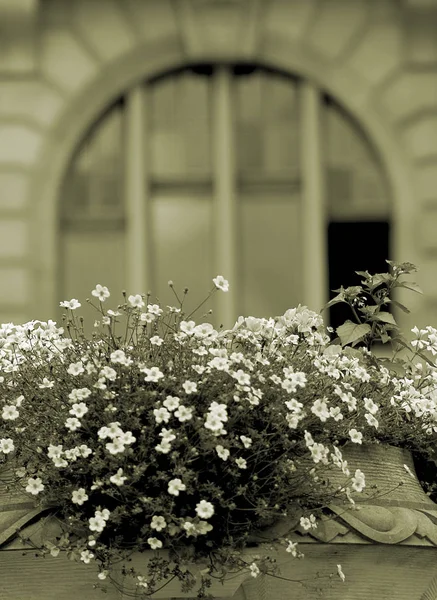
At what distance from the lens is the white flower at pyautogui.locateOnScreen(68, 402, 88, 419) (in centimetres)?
258

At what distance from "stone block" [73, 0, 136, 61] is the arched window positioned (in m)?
0.39

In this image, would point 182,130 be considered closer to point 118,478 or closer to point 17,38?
point 17,38

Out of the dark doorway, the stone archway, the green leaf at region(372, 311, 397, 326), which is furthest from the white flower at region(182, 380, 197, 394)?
the stone archway

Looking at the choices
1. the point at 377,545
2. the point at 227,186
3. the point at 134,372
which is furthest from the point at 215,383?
the point at 227,186

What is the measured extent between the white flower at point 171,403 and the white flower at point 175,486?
0.45 feet

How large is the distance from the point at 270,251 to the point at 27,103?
2.16 metres

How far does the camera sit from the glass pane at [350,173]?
35.3 feet

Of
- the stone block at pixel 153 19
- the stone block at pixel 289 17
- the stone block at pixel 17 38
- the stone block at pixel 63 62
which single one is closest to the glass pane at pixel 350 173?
the stone block at pixel 289 17

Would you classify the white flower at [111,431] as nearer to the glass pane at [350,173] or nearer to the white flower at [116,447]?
the white flower at [116,447]

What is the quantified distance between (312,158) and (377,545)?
807 centimetres

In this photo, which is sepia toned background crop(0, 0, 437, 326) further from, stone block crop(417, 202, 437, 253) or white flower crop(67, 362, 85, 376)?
white flower crop(67, 362, 85, 376)

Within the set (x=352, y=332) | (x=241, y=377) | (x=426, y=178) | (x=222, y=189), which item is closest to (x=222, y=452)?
(x=241, y=377)

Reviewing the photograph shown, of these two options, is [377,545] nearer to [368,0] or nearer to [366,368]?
[366,368]

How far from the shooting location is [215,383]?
2689 millimetres
